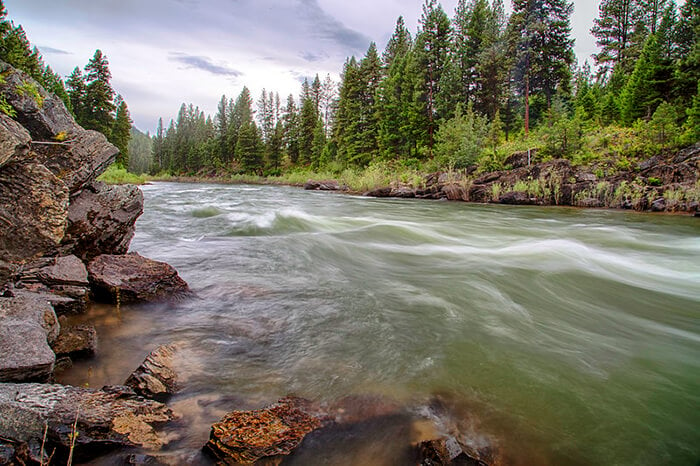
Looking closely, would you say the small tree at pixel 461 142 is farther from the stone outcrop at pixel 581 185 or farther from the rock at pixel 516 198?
the rock at pixel 516 198

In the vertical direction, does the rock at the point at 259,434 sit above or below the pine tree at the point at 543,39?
below

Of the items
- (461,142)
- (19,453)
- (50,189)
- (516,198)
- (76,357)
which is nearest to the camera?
(19,453)

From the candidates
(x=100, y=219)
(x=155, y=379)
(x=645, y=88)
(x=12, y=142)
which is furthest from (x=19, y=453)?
(x=645, y=88)

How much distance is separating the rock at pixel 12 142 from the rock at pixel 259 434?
2961mm

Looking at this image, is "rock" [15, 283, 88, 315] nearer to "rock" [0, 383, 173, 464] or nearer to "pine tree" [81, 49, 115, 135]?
"rock" [0, 383, 173, 464]

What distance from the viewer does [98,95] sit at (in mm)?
42375

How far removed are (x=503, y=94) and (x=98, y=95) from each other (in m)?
46.5

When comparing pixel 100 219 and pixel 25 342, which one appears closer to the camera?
pixel 25 342

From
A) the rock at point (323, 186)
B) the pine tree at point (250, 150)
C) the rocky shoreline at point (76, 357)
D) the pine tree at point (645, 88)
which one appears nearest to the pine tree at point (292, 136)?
the pine tree at point (250, 150)

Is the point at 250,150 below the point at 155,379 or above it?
above

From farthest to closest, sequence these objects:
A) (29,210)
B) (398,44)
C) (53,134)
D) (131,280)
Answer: (398,44)
(53,134)
(131,280)
(29,210)

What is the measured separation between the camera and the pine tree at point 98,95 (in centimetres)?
4222

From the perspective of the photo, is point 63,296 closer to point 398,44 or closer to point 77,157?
point 77,157

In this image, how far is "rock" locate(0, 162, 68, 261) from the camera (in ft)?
11.3
